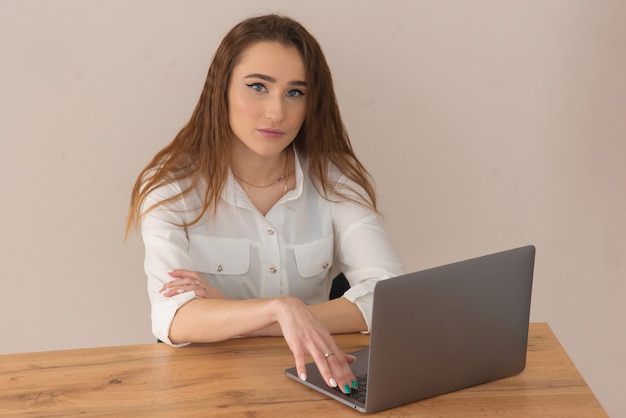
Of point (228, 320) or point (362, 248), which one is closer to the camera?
point (228, 320)

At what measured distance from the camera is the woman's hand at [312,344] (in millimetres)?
1734

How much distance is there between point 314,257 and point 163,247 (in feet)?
1.44

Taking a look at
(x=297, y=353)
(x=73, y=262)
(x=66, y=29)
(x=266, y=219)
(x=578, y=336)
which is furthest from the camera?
(x=578, y=336)

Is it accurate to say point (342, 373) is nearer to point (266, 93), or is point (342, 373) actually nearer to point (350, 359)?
point (350, 359)

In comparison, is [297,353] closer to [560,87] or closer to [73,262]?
[73,262]

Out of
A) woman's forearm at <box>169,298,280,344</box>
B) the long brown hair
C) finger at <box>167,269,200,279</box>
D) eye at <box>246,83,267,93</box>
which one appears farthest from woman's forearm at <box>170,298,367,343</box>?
eye at <box>246,83,267,93</box>

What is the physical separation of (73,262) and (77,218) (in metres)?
0.14

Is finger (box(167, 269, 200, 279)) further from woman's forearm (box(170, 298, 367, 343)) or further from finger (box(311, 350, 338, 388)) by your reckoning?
finger (box(311, 350, 338, 388))

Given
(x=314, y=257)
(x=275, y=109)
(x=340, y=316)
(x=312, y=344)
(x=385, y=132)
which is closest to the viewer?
(x=312, y=344)

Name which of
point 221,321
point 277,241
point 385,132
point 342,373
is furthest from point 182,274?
point 385,132

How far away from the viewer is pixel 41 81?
103 inches

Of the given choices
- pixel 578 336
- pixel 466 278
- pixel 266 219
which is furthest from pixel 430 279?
pixel 578 336

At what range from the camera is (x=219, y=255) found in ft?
7.71

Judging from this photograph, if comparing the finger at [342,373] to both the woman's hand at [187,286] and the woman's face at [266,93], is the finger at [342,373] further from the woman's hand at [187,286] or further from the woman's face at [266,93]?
the woman's face at [266,93]
